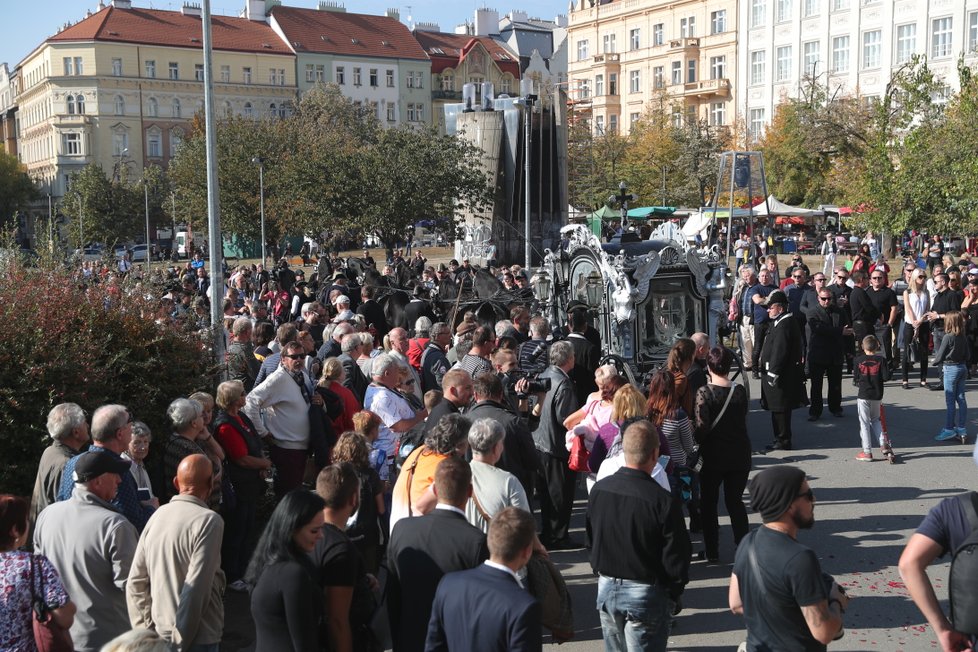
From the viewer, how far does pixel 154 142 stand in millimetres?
78375

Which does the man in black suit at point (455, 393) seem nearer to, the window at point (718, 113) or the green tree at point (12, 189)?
the window at point (718, 113)

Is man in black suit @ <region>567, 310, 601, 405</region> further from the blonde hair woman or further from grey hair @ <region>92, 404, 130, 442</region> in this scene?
the blonde hair woman

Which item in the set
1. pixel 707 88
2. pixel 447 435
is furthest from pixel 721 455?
pixel 707 88

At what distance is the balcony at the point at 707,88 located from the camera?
6538 centimetres

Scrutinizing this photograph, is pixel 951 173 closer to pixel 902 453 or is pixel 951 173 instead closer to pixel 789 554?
→ pixel 902 453

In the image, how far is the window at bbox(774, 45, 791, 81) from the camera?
6138 cm

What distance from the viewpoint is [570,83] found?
76.4 m

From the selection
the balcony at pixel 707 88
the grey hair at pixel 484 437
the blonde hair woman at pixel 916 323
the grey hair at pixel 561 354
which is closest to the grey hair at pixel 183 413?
the grey hair at pixel 484 437

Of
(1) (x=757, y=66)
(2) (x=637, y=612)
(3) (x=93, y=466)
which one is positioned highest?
(1) (x=757, y=66)

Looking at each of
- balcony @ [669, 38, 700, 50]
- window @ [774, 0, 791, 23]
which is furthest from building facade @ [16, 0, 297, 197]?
window @ [774, 0, 791, 23]

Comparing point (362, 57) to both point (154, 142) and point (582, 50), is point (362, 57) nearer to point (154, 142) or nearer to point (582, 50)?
point (154, 142)

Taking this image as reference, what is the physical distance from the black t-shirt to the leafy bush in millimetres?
5112

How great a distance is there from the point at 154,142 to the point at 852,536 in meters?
77.8

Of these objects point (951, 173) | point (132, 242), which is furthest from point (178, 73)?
point (951, 173)
